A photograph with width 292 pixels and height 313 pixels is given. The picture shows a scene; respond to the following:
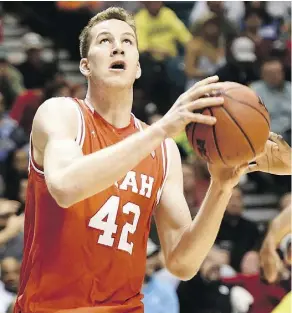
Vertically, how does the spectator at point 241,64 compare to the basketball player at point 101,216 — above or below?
below

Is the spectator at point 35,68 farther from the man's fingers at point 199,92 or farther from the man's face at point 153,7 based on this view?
the man's fingers at point 199,92

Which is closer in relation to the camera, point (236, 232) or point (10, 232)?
point (10, 232)

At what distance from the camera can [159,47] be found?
10.6 metres

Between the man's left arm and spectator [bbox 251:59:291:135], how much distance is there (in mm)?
5306

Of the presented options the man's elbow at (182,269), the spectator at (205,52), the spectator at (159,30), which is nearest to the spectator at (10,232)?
the man's elbow at (182,269)

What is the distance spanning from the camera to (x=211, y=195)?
357cm

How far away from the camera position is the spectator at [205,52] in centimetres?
1017

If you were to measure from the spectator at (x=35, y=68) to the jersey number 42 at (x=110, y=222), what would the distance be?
679cm

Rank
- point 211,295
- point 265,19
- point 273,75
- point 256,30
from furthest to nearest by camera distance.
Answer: point 265,19 < point 256,30 < point 273,75 < point 211,295

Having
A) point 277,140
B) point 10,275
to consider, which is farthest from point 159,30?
point 277,140

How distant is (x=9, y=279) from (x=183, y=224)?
9.33ft

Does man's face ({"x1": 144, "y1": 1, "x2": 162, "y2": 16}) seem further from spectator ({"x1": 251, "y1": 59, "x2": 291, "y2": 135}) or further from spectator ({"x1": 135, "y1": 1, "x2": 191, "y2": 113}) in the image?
spectator ({"x1": 251, "y1": 59, "x2": 291, "y2": 135})

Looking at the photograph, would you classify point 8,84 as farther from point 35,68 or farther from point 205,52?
point 205,52

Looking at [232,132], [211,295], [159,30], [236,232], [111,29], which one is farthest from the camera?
[159,30]
